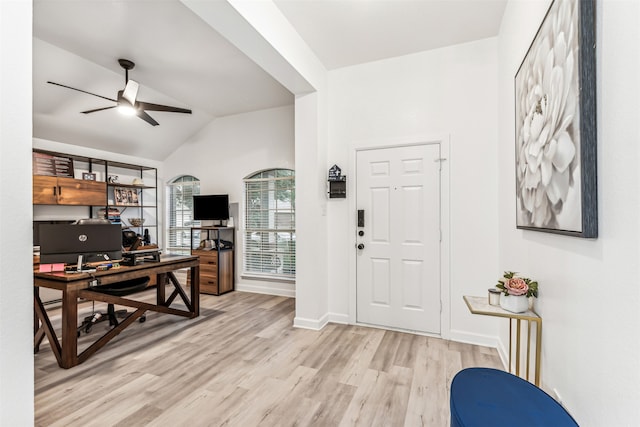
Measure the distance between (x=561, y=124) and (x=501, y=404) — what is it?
112cm

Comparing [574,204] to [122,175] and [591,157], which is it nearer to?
[591,157]

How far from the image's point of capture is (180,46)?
3.16m

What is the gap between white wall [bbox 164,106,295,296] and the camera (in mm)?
4875

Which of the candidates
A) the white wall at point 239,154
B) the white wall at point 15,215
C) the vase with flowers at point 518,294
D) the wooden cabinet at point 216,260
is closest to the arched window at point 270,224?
the white wall at point 239,154

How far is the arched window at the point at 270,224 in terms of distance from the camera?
496 centimetres

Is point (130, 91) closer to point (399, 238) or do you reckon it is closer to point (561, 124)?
point (399, 238)

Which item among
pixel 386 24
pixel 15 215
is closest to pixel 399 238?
pixel 386 24

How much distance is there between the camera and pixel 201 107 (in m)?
4.98

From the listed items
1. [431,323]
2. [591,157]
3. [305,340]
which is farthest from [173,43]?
[431,323]

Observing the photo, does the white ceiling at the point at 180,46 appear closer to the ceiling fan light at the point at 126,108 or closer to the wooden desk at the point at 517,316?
the ceiling fan light at the point at 126,108

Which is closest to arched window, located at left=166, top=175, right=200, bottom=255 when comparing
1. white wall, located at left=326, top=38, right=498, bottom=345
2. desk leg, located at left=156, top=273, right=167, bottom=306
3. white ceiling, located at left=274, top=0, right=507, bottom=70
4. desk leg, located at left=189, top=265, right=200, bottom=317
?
desk leg, located at left=156, top=273, right=167, bottom=306

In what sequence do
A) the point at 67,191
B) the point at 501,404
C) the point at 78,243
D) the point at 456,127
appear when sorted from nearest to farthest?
the point at 501,404
the point at 78,243
the point at 456,127
the point at 67,191

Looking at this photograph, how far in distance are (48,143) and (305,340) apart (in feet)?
15.4

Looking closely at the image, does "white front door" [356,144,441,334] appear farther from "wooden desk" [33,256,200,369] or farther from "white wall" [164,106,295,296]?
"wooden desk" [33,256,200,369]
